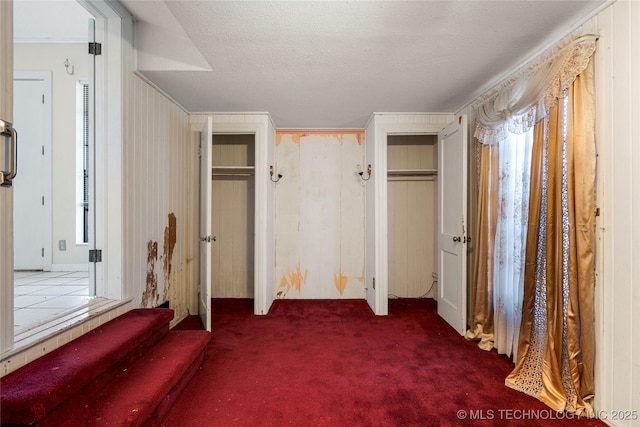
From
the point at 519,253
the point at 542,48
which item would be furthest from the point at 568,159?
the point at 542,48

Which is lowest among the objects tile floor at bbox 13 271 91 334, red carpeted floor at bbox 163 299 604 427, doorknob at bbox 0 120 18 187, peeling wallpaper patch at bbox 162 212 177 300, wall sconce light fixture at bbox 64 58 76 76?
red carpeted floor at bbox 163 299 604 427

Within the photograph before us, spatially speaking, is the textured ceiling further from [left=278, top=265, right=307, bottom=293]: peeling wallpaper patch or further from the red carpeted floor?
the red carpeted floor

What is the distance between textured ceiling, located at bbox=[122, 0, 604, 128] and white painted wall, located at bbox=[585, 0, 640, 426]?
0.29 metres

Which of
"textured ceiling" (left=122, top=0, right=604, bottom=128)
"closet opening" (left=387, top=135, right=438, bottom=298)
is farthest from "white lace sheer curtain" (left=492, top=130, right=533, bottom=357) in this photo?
"closet opening" (left=387, top=135, right=438, bottom=298)

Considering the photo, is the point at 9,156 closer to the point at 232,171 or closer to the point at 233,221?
the point at 232,171

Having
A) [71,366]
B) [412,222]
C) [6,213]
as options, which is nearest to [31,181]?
[6,213]

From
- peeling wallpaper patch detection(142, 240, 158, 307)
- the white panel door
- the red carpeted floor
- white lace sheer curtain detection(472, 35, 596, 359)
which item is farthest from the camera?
the white panel door

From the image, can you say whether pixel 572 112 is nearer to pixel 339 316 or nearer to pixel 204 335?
pixel 339 316

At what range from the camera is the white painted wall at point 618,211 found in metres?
1.42

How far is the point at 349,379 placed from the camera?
198cm

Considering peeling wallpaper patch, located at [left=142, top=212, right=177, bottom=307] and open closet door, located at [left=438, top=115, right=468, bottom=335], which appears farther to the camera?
open closet door, located at [left=438, top=115, right=468, bottom=335]

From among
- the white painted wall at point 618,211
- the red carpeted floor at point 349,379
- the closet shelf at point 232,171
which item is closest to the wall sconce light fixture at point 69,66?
the closet shelf at point 232,171

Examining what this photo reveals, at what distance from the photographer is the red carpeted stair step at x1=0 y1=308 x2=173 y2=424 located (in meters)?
1.06

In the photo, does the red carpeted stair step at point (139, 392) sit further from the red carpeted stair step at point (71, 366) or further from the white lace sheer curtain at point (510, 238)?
the white lace sheer curtain at point (510, 238)
